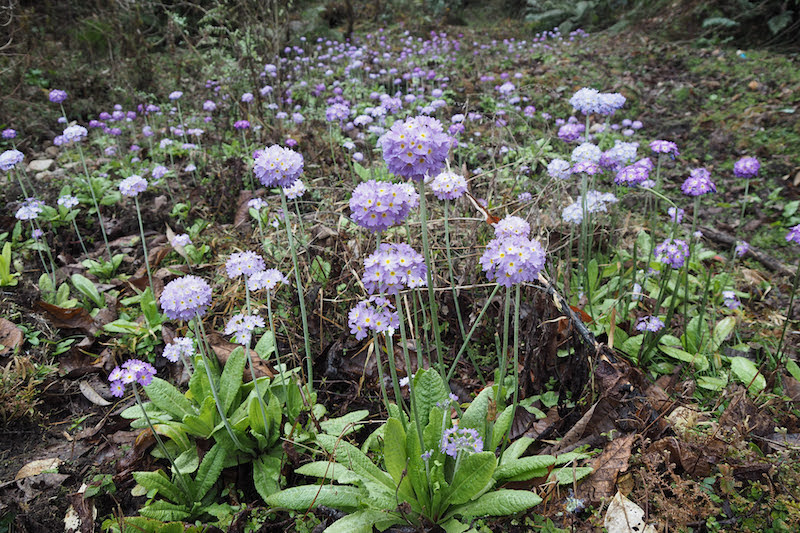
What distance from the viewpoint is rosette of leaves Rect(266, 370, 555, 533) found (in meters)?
1.89

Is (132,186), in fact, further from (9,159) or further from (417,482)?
(417,482)

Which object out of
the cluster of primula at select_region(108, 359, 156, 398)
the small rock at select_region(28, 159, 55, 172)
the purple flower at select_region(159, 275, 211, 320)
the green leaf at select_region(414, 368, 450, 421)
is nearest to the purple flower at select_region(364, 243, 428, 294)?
the green leaf at select_region(414, 368, 450, 421)

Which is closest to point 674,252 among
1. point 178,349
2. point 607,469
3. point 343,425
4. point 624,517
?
point 607,469

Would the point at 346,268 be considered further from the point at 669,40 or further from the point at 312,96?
the point at 669,40

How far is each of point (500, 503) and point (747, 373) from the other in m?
1.73

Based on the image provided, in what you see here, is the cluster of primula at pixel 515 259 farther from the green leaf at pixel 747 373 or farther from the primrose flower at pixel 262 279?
the green leaf at pixel 747 373

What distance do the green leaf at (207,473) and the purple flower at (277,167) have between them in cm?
130

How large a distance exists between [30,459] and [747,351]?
405cm

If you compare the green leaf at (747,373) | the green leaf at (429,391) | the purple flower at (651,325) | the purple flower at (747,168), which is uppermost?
the purple flower at (747,168)

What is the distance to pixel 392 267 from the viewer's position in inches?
62.6

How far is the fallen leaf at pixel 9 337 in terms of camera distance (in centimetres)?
309

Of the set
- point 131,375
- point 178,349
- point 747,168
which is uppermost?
point 747,168

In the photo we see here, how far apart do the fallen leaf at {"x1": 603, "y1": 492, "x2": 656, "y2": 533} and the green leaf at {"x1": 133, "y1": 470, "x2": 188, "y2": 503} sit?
1.82m

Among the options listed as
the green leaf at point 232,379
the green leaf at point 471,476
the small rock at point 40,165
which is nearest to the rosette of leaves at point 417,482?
the green leaf at point 471,476
